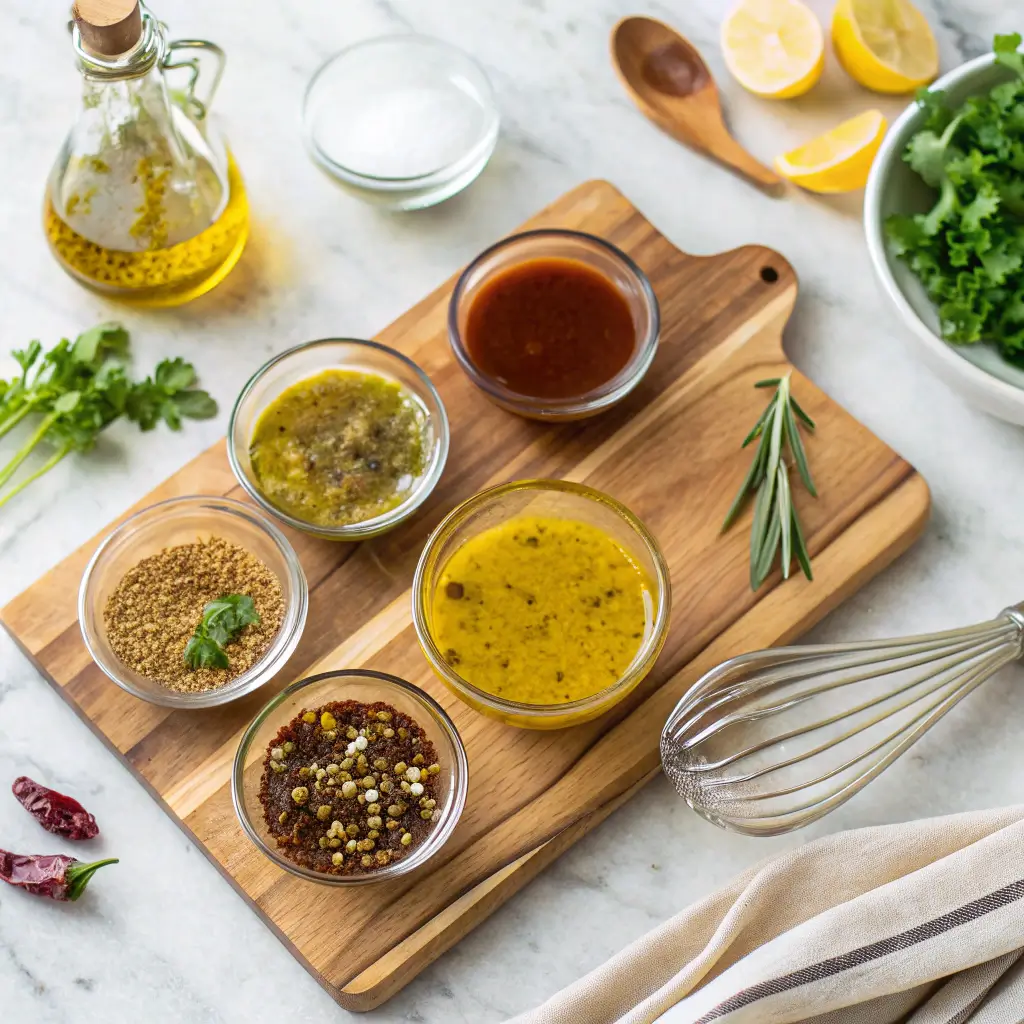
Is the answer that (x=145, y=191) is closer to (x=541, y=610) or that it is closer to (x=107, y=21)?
(x=107, y=21)

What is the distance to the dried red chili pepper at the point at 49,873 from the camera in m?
2.29

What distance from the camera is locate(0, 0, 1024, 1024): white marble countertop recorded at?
7.71 ft

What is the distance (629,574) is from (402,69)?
126 centimetres

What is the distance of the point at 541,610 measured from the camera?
7.52 feet

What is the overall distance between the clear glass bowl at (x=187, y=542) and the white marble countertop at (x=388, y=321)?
16 centimetres

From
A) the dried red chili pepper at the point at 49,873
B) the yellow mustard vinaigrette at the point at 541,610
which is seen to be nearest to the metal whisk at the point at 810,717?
the yellow mustard vinaigrette at the point at 541,610

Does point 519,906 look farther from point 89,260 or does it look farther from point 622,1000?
point 89,260

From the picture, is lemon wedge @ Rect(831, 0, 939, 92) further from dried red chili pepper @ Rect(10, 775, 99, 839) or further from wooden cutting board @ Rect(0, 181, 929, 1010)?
dried red chili pepper @ Rect(10, 775, 99, 839)

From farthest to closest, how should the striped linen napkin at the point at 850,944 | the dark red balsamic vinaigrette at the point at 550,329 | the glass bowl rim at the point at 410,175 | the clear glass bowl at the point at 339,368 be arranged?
1. the glass bowl rim at the point at 410,175
2. the dark red balsamic vinaigrette at the point at 550,329
3. the clear glass bowl at the point at 339,368
4. the striped linen napkin at the point at 850,944

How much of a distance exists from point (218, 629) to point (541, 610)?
0.60 metres

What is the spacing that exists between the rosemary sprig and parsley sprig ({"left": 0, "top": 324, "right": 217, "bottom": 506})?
111 centimetres

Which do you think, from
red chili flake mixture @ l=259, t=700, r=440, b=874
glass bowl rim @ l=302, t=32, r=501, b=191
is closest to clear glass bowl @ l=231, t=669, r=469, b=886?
red chili flake mixture @ l=259, t=700, r=440, b=874

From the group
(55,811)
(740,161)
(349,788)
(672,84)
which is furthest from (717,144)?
(55,811)

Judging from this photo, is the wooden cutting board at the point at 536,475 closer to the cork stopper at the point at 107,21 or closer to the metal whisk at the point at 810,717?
the metal whisk at the point at 810,717
